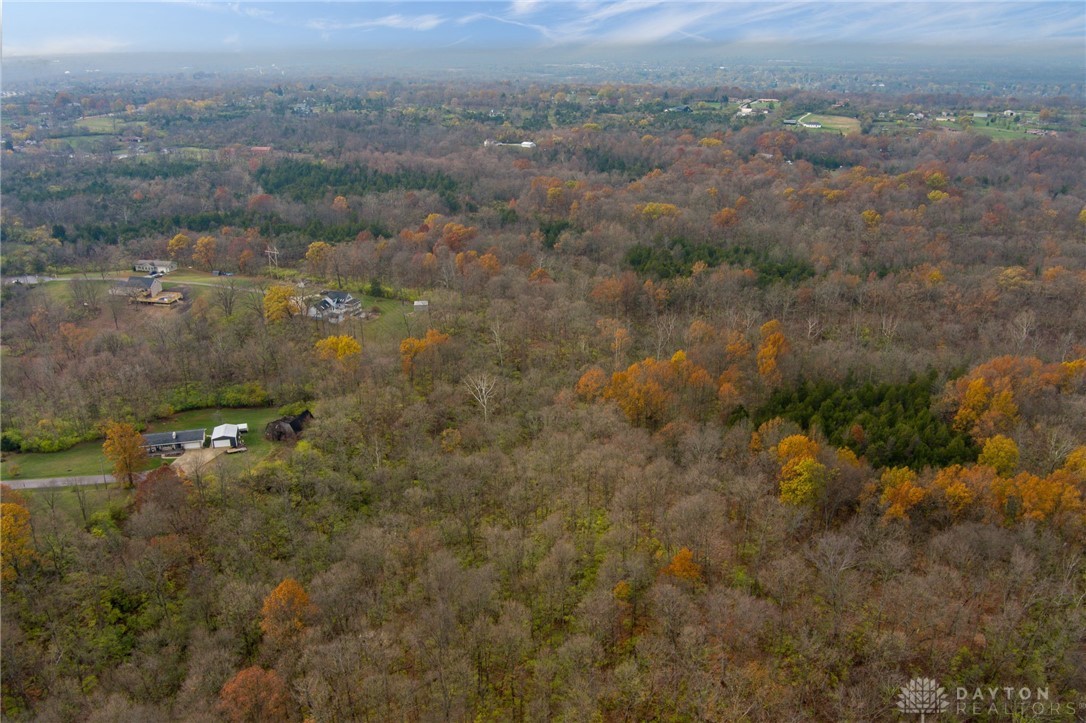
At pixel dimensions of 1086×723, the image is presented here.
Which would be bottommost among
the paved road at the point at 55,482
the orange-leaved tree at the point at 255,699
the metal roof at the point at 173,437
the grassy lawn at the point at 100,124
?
the orange-leaved tree at the point at 255,699

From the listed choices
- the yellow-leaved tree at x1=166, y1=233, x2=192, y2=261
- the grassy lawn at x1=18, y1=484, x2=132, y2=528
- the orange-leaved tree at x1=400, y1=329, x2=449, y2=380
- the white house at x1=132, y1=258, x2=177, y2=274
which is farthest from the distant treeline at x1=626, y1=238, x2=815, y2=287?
the white house at x1=132, y1=258, x2=177, y2=274

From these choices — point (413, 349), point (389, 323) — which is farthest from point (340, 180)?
point (413, 349)

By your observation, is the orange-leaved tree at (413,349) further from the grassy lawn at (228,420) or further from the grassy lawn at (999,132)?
the grassy lawn at (999,132)

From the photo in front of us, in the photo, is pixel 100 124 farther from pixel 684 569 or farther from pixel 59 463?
pixel 684 569

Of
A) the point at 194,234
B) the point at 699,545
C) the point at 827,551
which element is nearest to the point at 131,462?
the point at 699,545

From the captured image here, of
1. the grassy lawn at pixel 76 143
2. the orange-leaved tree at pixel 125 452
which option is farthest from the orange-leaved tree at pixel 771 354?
the grassy lawn at pixel 76 143

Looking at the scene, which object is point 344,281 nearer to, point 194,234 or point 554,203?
point 194,234

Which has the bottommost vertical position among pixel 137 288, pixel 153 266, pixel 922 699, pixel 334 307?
pixel 922 699
